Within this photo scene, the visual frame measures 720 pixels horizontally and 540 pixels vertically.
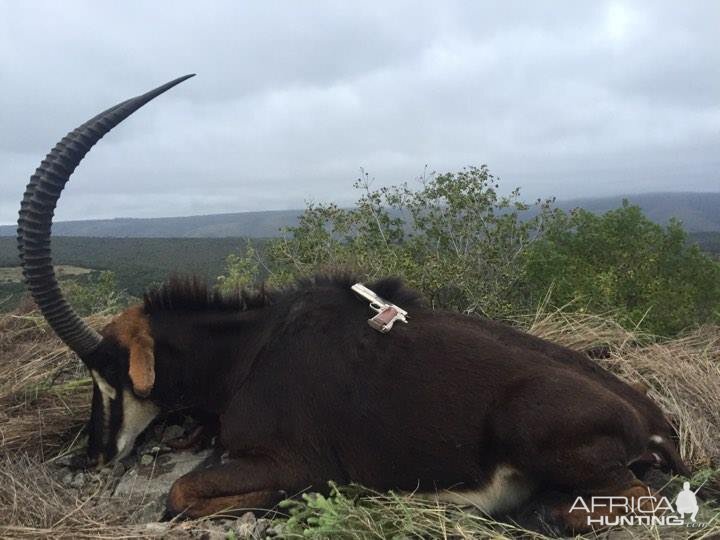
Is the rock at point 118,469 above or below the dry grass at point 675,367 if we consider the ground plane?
below

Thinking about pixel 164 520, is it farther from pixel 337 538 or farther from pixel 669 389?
pixel 669 389

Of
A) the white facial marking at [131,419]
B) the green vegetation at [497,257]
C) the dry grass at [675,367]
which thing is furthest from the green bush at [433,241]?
the white facial marking at [131,419]

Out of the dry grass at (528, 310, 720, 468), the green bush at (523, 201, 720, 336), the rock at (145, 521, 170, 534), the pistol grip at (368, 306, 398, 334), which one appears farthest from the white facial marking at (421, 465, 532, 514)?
the green bush at (523, 201, 720, 336)

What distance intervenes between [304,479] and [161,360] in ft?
4.38

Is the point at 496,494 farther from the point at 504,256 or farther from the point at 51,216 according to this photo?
the point at 504,256

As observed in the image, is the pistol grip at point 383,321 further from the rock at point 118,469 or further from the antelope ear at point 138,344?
the rock at point 118,469

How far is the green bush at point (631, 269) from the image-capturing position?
28.5 ft

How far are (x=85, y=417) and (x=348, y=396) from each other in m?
2.30

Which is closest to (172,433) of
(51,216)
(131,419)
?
(131,419)

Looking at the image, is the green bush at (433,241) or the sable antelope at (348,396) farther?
the green bush at (433,241)

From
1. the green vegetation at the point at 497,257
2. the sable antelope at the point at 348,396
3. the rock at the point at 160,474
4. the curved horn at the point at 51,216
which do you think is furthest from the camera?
the green vegetation at the point at 497,257

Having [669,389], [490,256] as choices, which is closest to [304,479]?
[669,389]

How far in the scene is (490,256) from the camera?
450 inches

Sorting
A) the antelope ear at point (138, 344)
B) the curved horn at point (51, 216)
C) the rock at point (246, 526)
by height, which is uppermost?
the curved horn at point (51, 216)
